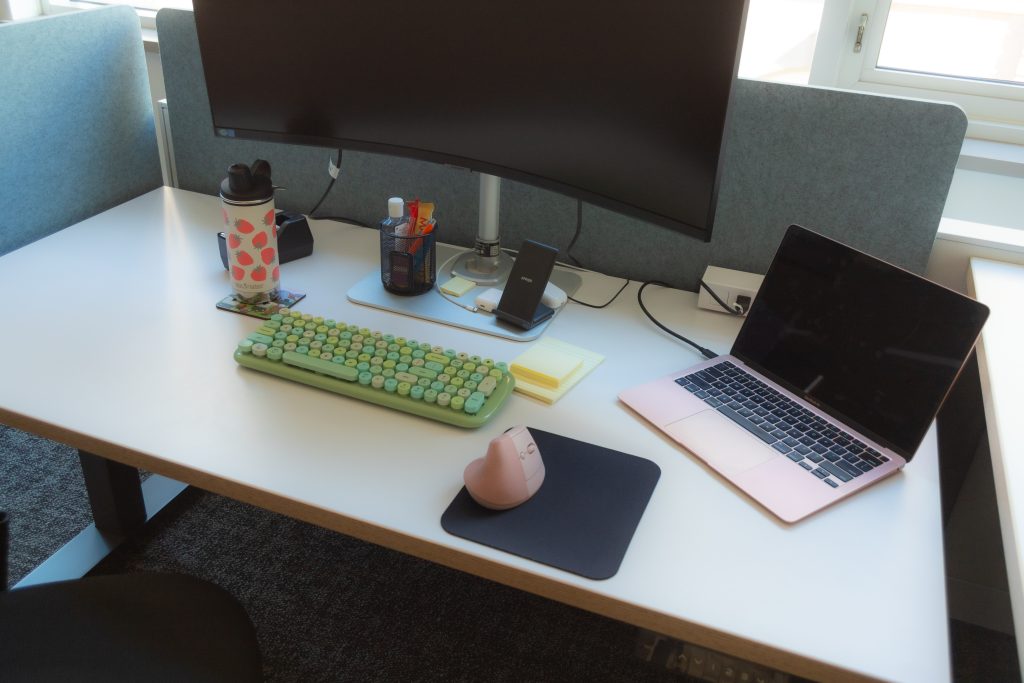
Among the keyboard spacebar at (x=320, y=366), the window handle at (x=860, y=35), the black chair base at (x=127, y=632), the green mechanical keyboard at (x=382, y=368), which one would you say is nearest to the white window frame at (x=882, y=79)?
the window handle at (x=860, y=35)

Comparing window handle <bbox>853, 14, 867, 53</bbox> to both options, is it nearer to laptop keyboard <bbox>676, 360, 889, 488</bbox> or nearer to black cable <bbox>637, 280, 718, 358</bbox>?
black cable <bbox>637, 280, 718, 358</bbox>

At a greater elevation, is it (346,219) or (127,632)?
(346,219)

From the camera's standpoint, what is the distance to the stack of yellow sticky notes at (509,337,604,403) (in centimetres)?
92

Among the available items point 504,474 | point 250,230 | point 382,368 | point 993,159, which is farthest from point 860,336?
point 993,159

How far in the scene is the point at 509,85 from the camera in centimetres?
99

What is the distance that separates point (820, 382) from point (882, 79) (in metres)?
1.14

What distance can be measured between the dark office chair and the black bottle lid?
0.44 meters

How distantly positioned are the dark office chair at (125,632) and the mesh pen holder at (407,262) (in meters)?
0.45

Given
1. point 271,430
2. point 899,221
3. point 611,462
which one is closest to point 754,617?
point 611,462

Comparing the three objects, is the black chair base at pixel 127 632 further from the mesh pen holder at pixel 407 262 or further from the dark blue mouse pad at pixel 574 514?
the mesh pen holder at pixel 407 262

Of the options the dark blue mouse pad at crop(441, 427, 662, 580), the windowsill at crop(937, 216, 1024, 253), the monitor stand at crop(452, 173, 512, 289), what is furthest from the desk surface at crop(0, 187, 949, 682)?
the windowsill at crop(937, 216, 1024, 253)

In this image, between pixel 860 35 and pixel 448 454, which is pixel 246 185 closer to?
pixel 448 454

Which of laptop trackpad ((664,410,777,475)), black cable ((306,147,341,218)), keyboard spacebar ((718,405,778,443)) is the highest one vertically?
black cable ((306,147,341,218))

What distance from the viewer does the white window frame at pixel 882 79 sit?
1.67 metres
